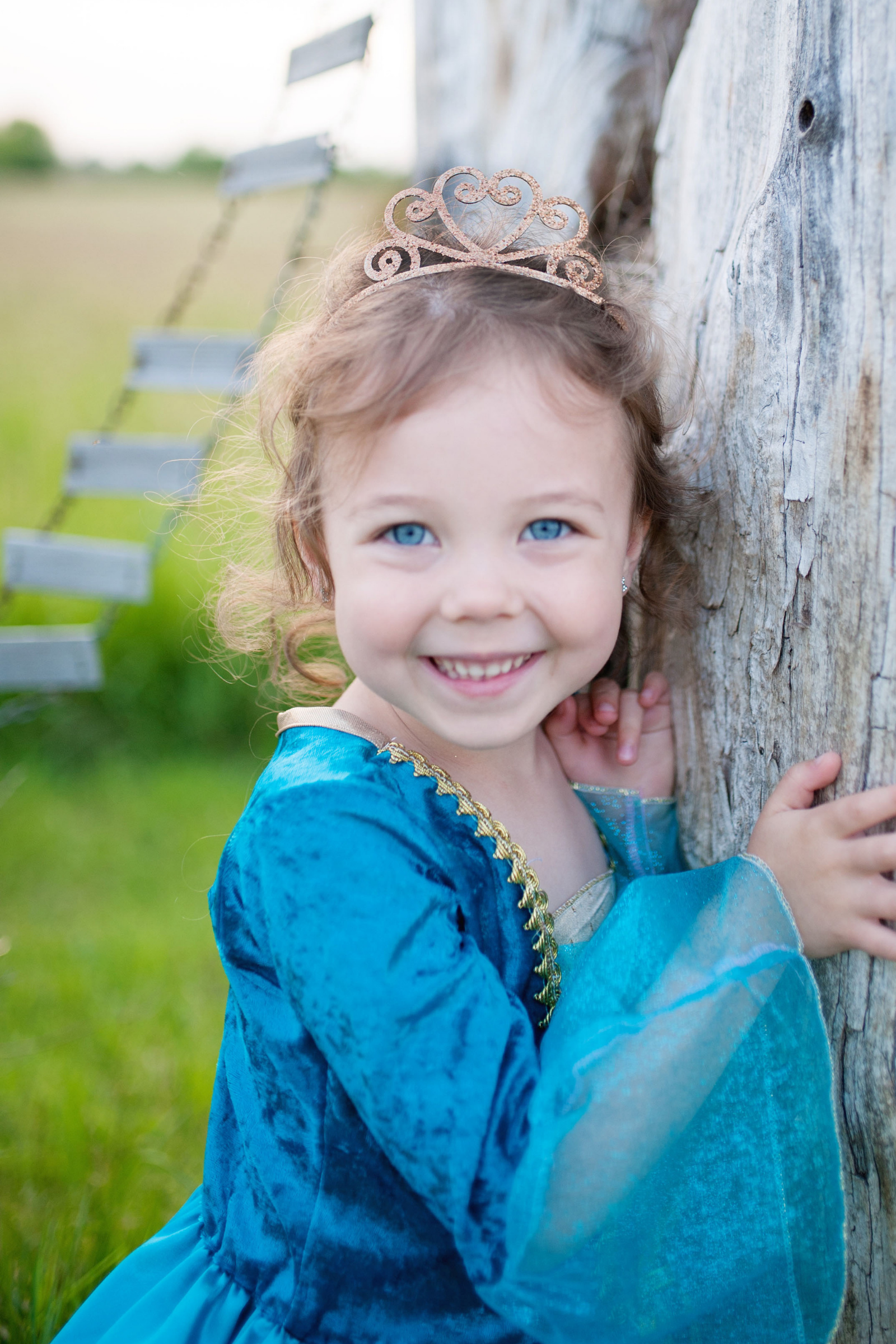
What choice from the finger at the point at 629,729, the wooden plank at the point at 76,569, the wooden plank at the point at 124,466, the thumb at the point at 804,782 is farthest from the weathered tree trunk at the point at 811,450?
the wooden plank at the point at 76,569

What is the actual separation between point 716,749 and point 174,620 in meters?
3.81

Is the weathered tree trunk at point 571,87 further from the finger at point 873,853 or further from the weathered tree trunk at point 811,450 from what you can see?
the finger at point 873,853

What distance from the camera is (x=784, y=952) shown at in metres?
1.12

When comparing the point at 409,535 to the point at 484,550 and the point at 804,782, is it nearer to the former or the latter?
the point at 484,550

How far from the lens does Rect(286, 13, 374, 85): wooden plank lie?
2.47m

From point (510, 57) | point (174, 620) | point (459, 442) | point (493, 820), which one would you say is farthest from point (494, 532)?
point (174, 620)

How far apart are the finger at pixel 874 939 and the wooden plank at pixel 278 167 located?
7.46 ft

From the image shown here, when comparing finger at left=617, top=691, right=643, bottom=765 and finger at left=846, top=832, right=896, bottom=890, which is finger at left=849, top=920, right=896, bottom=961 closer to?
finger at left=846, top=832, right=896, bottom=890

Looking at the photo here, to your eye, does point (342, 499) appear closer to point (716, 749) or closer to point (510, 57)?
point (716, 749)

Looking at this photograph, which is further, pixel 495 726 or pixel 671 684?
pixel 671 684

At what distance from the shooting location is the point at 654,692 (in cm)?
163

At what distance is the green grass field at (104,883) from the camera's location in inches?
86.8

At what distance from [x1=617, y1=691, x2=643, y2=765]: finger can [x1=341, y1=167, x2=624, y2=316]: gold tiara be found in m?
0.57

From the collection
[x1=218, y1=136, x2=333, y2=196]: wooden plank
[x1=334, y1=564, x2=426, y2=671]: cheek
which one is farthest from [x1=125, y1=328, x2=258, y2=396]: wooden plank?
[x1=334, y1=564, x2=426, y2=671]: cheek
